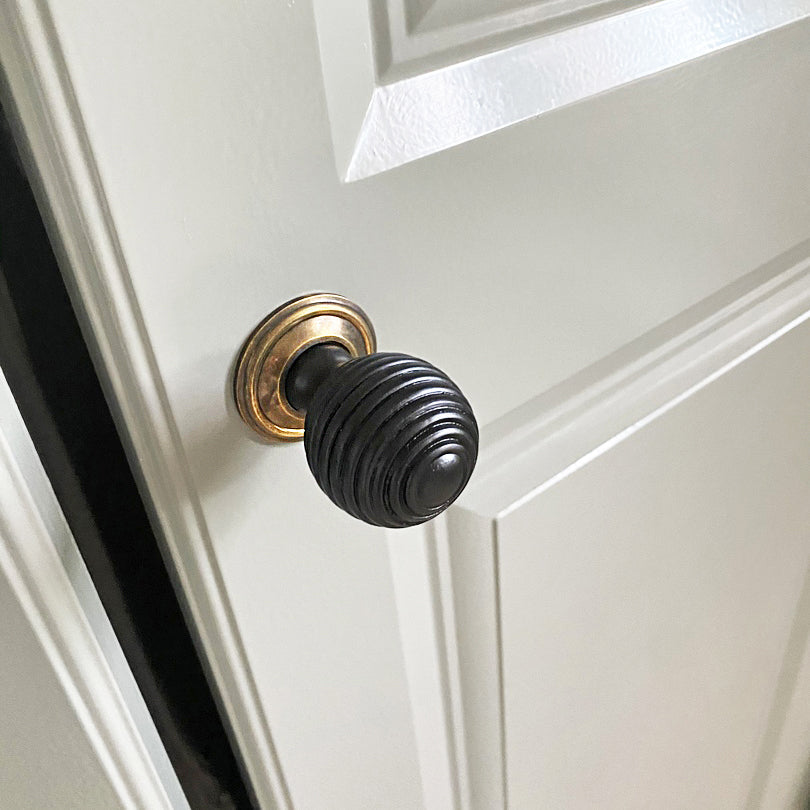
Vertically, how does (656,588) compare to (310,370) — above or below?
below

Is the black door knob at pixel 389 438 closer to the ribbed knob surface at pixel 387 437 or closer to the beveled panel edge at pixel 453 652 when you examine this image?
the ribbed knob surface at pixel 387 437

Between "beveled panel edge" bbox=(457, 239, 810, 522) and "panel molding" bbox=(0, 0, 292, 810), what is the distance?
127 millimetres

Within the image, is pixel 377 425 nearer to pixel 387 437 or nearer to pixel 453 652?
pixel 387 437

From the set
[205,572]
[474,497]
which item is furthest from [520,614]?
[205,572]

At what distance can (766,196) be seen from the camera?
1.42ft

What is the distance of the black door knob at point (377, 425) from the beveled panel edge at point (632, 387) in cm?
12

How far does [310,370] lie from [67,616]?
0.13 m

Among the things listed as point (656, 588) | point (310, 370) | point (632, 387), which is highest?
point (310, 370)

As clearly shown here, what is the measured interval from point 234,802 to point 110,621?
15 centimetres

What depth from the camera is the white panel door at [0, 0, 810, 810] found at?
0.80ft

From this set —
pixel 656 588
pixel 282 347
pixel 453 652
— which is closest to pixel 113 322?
pixel 282 347

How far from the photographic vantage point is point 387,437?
0.79ft

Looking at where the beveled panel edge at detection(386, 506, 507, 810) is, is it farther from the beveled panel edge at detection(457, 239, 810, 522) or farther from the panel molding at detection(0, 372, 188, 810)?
the panel molding at detection(0, 372, 188, 810)

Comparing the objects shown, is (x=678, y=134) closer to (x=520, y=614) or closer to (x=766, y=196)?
(x=766, y=196)
